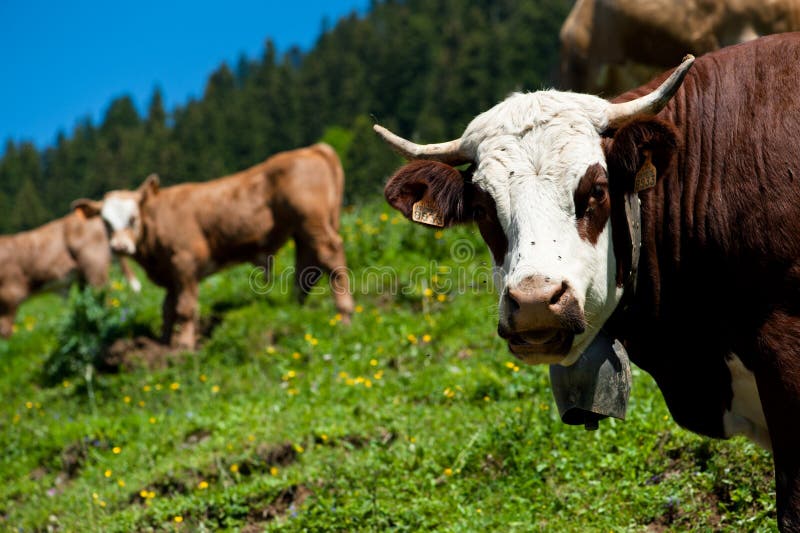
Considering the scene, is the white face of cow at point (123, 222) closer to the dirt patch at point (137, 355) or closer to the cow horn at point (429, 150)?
the dirt patch at point (137, 355)

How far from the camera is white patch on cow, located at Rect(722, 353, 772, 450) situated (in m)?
3.85

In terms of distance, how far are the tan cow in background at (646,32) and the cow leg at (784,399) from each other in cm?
460

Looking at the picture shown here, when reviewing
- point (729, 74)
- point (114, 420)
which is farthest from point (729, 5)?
point (114, 420)

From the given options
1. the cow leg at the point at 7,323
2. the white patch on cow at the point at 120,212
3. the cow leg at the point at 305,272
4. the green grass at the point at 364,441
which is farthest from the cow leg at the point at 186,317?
the cow leg at the point at 7,323

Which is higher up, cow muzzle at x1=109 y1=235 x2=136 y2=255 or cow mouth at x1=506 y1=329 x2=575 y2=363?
cow muzzle at x1=109 y1=235 x2=136 y2=255

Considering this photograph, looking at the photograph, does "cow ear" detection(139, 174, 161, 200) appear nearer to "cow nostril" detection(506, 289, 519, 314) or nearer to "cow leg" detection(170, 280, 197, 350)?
"cow leg" detection(170, 280, 197, 350)

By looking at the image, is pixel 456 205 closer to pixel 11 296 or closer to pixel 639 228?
pixel 639 228

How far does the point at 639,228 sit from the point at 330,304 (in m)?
7.34

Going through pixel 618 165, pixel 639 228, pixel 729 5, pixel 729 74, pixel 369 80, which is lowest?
pixel 639 228

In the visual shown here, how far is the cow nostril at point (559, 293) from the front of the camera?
3559 mm

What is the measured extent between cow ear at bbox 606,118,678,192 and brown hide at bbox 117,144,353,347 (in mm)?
7401

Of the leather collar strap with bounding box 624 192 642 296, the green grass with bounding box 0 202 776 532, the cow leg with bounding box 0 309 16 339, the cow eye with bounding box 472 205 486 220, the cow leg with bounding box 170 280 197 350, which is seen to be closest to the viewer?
the leather collar strap with bounding box 624 192 642 296

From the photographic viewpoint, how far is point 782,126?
3713 millimetres

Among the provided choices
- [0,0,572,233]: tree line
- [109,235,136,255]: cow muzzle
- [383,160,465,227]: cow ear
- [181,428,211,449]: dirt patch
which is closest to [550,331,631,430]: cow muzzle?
[383,160,465,227]: cow ear
